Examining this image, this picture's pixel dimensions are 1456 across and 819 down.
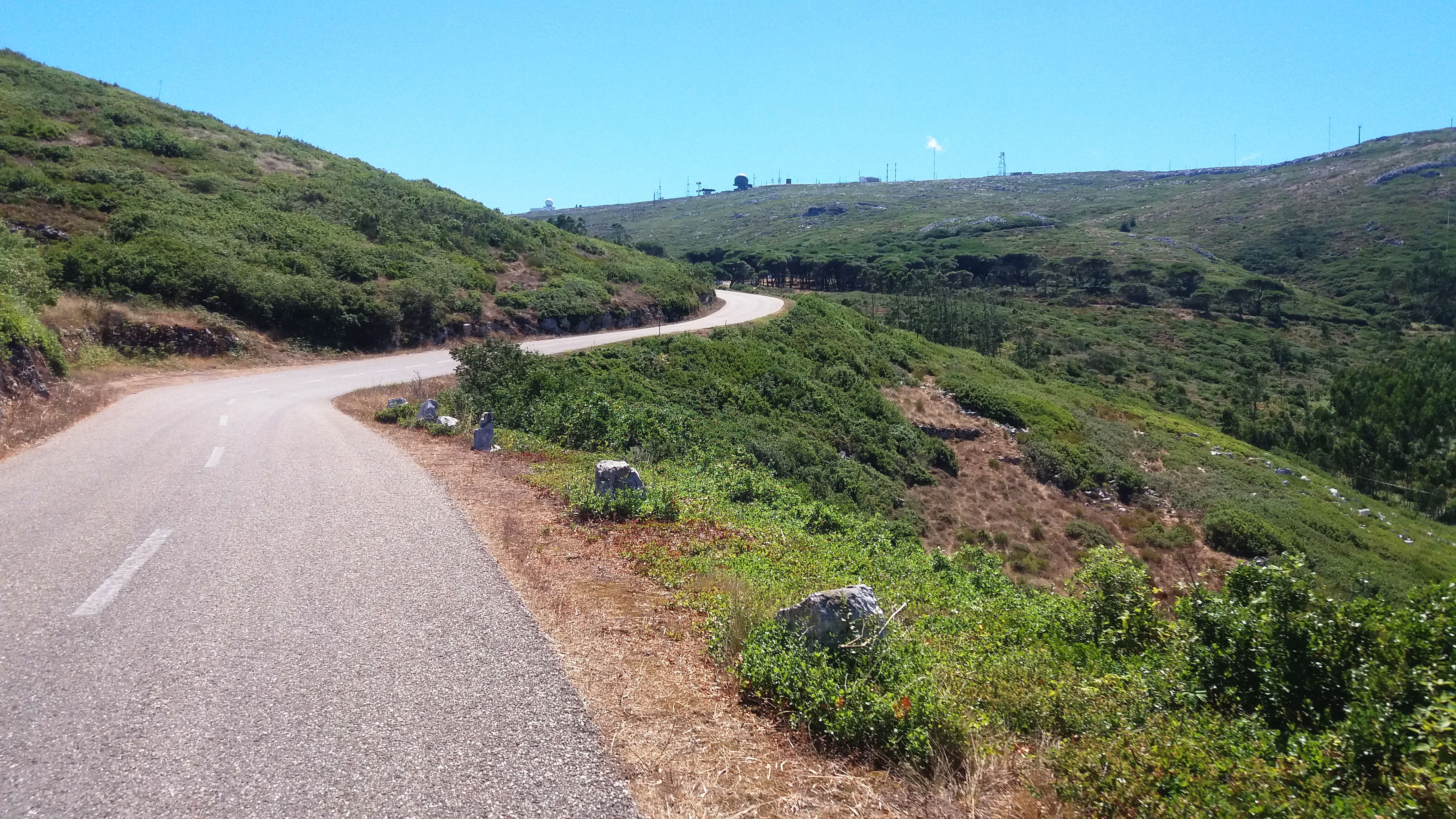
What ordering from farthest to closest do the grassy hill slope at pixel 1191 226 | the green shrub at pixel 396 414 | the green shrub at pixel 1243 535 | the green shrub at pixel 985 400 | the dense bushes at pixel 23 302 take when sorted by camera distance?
→ the grassy hill slope at pixel 1191 226 < the green shrub at pixel 985 400 < the green shrub at pixel 1243 535 < the green shrub at pixel 396 414 < the dense bushes at pixel 23 302

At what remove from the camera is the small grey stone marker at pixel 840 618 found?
481 centimetres

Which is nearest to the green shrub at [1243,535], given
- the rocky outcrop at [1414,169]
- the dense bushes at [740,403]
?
the dense bushes at [740,403]

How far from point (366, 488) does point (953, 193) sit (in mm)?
193427

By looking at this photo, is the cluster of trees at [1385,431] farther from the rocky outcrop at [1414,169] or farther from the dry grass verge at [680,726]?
the rocky outcrop at [1414,169]

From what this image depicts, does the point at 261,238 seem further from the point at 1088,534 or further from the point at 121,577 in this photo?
the point at 1088,534

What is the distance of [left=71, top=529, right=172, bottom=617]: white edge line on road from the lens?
5.34 meters

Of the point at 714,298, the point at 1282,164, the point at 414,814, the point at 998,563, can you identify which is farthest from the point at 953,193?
the point at 414,814

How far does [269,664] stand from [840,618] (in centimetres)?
367

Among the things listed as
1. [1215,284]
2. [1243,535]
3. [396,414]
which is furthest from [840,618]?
[1215,284]

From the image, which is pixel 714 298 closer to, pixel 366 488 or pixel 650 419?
pixel 650 419

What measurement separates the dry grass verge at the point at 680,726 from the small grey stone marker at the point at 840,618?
629mm

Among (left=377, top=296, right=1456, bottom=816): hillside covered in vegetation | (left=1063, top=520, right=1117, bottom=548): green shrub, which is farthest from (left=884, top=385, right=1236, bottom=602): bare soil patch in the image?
(left=377, top=296, right=1456, bottom=816): hillside covered in vegetation

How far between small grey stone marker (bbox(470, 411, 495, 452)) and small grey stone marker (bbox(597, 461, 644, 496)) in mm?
4354

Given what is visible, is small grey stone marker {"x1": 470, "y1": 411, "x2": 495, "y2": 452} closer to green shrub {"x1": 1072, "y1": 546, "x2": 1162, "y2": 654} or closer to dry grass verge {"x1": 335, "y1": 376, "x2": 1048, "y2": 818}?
dry grass verge {"x1": 335, "y1": 376, "x2": 1048, "y2": 818}
